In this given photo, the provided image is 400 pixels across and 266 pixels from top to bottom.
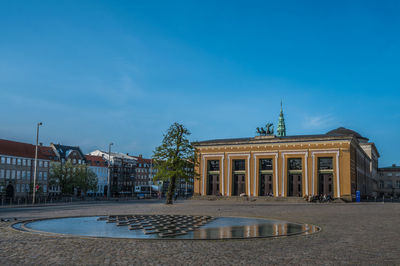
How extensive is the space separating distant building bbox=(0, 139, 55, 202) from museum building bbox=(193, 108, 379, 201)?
38.8 metres

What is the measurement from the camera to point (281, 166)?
69.0 m

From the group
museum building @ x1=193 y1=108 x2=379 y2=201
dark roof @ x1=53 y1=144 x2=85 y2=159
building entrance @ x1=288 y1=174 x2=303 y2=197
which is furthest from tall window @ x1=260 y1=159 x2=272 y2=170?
dark roof @ x1=53 y1=144 x2=85 y2=159

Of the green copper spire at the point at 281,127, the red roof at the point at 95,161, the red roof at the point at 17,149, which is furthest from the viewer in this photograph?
the green copper spire at the point at 281,127

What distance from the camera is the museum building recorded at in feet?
210

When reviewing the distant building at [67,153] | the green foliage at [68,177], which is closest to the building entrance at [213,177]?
the green foliage at [68,177]

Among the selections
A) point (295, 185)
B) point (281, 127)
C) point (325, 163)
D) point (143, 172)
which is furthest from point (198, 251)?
point (143, 172)

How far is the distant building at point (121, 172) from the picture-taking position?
134 meters

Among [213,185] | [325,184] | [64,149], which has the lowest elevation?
[213,185]

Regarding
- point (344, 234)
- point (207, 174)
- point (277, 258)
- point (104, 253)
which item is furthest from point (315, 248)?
point (207, 174)

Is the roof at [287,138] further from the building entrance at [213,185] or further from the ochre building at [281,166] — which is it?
the building entrance at [213,185]

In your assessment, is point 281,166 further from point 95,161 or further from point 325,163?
point 95,161

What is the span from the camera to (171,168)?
4659 cm

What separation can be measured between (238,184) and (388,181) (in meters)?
88.6

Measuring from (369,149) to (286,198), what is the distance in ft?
195
